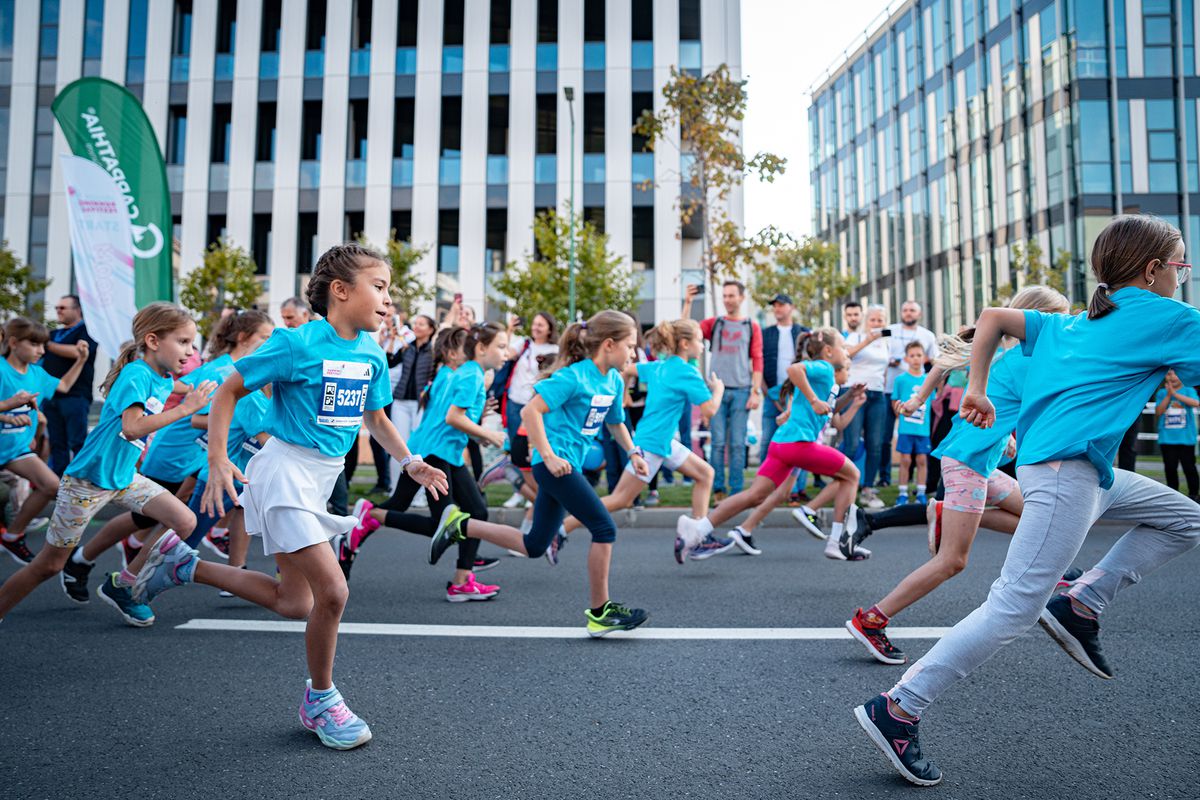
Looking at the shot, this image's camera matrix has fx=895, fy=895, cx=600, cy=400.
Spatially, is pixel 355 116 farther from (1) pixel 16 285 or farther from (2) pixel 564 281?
(2) pixel 564 281

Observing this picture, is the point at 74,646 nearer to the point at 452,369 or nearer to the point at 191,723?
the point at 191,723

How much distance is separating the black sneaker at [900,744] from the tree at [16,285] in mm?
28788

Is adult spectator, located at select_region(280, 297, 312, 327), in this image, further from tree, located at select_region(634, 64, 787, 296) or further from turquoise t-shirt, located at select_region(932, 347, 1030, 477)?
tree, located at select_region(634, 64, 787, 296)

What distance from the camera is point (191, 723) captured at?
3357mm

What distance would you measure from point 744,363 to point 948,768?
7.48 meters

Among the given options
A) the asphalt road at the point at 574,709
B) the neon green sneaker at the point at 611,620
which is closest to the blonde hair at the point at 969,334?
the asphalt road at the point at 574,709

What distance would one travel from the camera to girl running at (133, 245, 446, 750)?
320 centimetres

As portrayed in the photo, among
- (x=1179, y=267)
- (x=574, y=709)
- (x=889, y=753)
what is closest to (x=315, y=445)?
(x=574, y=709)

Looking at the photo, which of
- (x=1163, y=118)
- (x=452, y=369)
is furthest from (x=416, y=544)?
(x=1163, y=118)

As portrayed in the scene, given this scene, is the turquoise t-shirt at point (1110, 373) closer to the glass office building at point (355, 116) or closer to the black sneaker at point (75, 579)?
the black sneaker at point (75, 579)

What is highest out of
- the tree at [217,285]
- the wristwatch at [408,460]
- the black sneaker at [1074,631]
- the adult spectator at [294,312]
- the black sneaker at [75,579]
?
the tree at [217,285]

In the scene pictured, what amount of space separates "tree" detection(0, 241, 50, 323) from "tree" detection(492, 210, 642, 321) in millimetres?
14340

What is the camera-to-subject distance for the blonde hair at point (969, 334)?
412cm

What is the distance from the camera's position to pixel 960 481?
4219 mm
